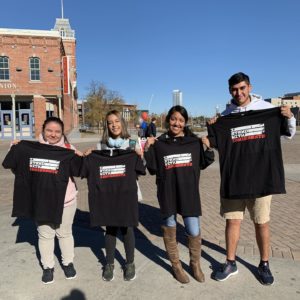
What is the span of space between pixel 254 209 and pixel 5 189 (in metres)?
7.22

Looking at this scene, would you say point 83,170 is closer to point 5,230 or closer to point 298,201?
point 5,230

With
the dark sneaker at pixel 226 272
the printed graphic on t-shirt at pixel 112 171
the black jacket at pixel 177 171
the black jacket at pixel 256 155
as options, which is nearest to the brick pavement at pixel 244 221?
the dark sneaker at pixel 226 272

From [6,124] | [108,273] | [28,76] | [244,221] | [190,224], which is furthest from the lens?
[6,124]

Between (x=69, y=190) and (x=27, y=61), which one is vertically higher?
(x=27, y=61)

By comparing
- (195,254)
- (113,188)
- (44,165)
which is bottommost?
(195,254)

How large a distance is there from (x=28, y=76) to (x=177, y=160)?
30.7 m

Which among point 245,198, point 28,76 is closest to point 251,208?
point 245,198

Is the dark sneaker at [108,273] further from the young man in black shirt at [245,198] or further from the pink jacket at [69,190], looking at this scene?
the young man in black shirt at [245,198]

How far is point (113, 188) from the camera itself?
148 inches

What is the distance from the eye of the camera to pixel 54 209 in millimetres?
3750

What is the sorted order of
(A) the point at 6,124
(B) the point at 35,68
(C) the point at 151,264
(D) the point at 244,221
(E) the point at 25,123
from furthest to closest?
(E) the point at 25,123, (A) the point at 6,124, (B) the point at 35,68, (D) the point at 244,221, (C) the point at 151,264

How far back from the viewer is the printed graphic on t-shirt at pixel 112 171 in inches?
148

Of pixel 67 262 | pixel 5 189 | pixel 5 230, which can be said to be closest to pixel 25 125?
pixel 5 189

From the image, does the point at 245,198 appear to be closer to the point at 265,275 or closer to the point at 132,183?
the point at 265,275
